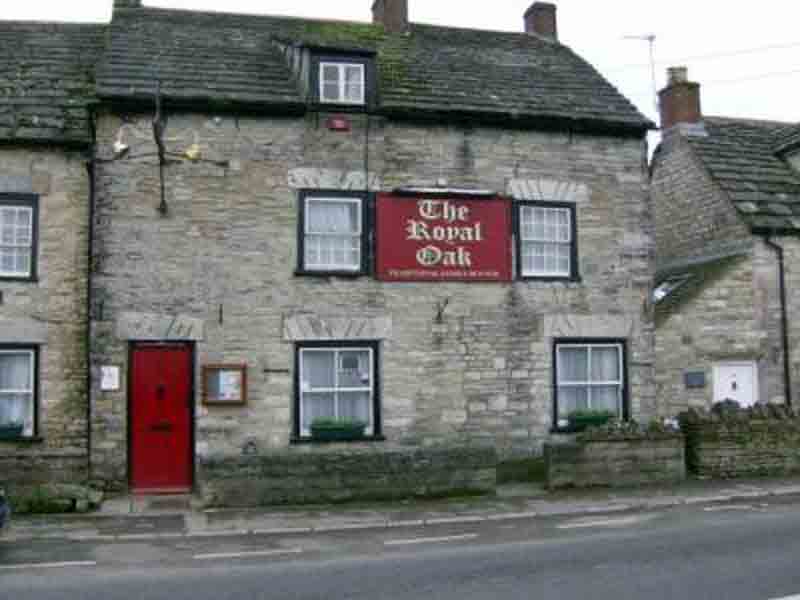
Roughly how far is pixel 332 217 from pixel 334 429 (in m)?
3.88

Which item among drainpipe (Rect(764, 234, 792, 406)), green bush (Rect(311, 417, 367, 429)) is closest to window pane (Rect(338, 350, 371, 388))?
green bush (Rect(311, 417, 367, 429))

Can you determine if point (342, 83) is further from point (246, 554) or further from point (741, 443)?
point (741, 443)

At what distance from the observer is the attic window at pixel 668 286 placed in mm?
21100

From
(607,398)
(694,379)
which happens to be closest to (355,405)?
(607,398)

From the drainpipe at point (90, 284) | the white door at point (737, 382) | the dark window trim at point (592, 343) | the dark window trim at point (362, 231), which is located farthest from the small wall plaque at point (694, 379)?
the drainpipe at point (90, 284)

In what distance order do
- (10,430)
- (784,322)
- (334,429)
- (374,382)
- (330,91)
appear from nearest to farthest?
(10,430)
(334,429)
(374,382)
(330,91)
(784,322)

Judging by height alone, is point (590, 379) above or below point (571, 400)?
above

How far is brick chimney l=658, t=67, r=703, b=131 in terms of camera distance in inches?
930

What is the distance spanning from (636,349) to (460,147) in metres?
5.27

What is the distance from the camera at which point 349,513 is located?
1347 centimetres

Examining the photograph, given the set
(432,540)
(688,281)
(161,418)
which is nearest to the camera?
(432,540)

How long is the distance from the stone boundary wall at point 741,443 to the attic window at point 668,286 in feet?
14.9

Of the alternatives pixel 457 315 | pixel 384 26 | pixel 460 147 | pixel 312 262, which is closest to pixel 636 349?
pixel 457 315

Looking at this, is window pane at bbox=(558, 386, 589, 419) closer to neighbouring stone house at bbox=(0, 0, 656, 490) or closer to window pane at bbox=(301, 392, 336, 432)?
neighbouring stone house at bbox=(0, 0, 656, 490)
